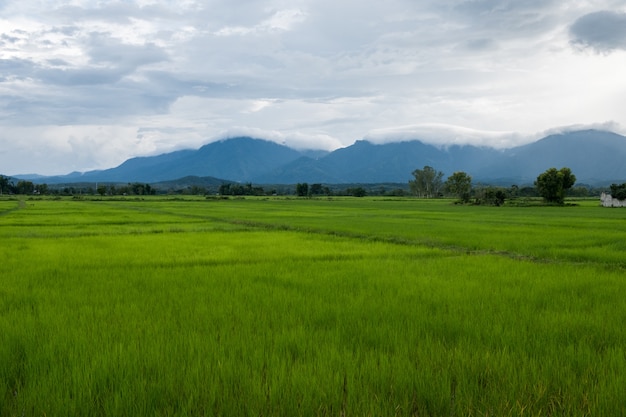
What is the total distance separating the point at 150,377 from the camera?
12.6ft

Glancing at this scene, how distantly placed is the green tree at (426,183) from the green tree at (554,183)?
66.8m

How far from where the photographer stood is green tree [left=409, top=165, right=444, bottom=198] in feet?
444

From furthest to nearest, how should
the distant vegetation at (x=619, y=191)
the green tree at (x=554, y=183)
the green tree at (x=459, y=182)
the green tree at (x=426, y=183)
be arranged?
1. the green tree at (x=426, y=183)
2. the green tree at (x=459, y=182)
3. the green tree at (x=554, y=183)
4. the distant vegetation at (x=619, y=191)

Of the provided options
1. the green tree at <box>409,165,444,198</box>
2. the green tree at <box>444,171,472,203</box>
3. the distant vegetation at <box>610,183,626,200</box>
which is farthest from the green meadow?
the green tree at <box>409,165,444,198</box>

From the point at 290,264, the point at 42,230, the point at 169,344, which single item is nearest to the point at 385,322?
the point at 169,344

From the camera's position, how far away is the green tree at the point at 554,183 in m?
65.9

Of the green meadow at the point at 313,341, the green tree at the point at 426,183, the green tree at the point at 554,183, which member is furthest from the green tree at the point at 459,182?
the green meadow at the point at 313,341

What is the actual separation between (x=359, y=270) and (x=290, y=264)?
6.36 feet

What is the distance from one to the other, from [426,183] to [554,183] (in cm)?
6900

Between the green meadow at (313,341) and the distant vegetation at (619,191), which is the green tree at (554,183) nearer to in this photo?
the distant vegetation at (619,191)

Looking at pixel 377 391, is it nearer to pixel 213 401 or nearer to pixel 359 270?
pixel 213 401

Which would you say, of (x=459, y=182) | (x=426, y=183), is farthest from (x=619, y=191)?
(x=426, y=183)

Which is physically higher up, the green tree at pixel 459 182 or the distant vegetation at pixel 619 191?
the green tree at pixel 459 182

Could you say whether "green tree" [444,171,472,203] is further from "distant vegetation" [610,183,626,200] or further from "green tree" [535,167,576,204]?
"distant vegetation" [610,183,626,200]
